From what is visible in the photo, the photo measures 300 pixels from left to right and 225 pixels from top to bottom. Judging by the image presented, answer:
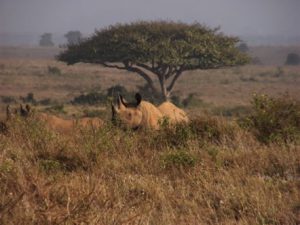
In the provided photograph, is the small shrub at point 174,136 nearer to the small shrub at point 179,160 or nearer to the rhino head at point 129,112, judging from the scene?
the small shrub at point 179,160

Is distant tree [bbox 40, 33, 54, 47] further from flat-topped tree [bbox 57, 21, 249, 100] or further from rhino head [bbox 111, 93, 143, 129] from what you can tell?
rhino head [bbox 111, 93, 143, 129]

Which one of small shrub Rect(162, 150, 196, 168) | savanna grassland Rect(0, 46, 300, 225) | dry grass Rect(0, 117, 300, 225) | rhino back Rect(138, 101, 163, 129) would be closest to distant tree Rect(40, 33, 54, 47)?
Answer: rhino back Rect(138, 101, 163, 129)

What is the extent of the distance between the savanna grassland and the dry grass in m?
0.01

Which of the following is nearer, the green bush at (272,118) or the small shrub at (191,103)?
the green bush at (272,118)

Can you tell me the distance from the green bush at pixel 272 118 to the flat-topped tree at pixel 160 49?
23.5 meters

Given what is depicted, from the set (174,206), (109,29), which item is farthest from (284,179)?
(109,29)

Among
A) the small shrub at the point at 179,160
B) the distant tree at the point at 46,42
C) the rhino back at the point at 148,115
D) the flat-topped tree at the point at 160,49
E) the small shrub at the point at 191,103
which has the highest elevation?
the small shrub at the point at 179,160

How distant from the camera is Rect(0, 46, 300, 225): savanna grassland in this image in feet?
19.1

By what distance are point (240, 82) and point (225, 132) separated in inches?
1952

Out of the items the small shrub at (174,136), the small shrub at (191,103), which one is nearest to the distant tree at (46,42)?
the small shrub at (191,103)

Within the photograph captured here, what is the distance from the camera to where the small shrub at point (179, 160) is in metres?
7.93

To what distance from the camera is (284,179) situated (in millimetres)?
7195

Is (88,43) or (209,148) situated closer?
(209,148)

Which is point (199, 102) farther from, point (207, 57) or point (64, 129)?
point (64, 129)
